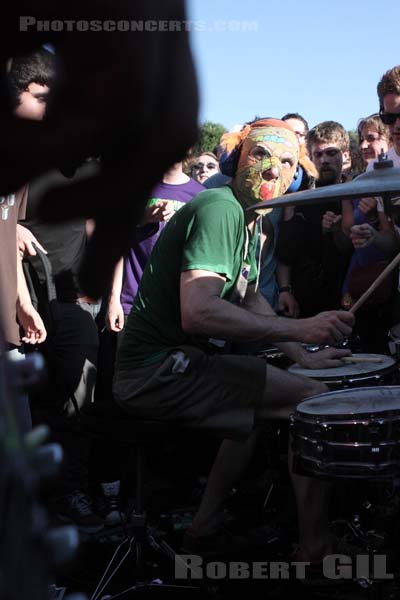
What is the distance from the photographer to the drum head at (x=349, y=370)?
9.81ft

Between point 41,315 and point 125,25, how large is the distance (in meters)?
2.66

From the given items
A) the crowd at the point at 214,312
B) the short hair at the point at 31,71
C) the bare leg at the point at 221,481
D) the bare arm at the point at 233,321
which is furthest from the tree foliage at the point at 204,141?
the bare leg at the point at 221,481

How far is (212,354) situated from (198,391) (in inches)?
9.3

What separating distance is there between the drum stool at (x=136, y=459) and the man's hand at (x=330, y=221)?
6.56 feet

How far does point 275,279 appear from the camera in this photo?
173 inches

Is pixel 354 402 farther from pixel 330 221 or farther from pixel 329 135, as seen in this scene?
pixel 329 135

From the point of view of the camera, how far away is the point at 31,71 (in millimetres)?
1386

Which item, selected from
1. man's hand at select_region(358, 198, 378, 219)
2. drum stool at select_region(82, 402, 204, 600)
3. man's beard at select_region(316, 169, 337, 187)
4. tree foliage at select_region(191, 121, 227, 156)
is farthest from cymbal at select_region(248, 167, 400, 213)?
man's beard at select_region(316, 169, 337, 187)

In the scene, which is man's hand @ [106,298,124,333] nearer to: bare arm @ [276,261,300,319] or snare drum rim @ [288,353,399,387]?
bare arm @ [276,261,300,319]

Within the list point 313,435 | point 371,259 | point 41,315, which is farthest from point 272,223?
point 313,435

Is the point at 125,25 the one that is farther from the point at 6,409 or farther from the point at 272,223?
the point at 272,223

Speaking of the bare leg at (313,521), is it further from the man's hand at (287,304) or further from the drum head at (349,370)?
the man's hand at (287,304)

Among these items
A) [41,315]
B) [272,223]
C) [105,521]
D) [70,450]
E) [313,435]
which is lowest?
A: [105,521]

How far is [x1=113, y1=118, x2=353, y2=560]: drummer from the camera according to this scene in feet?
9.37
